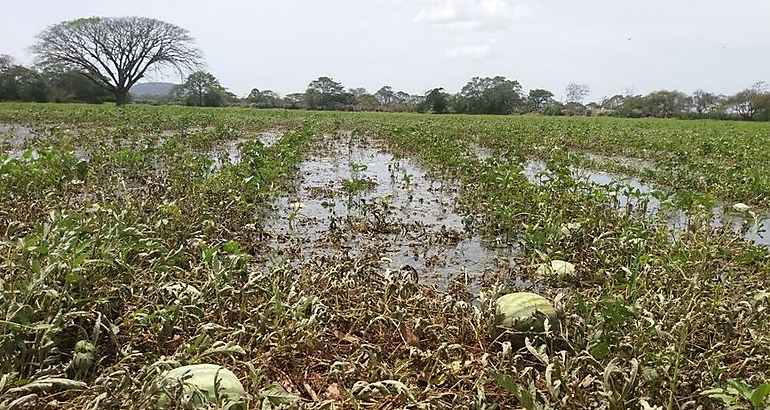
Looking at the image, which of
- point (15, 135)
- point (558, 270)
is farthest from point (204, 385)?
point (15, 135)

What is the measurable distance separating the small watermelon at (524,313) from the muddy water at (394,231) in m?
0.84

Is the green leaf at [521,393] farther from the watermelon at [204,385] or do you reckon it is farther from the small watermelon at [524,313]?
the watermelon at [204,385]

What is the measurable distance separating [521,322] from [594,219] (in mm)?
3074

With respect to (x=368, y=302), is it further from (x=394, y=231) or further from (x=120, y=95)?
(x=120, y=95)

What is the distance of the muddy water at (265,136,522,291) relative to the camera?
17.0ft

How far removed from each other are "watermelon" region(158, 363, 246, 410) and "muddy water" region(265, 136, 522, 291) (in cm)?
189

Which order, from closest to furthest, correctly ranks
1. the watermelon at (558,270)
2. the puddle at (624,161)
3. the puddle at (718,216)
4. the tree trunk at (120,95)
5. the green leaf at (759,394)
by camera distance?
the green leaf at (759,394) < the watermelon at (558,270) < the puddle at (718,216) < the puddle at (624,161) < the tree trunk at (120,95)

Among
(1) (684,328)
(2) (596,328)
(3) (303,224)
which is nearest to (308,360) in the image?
(2) (596,328)

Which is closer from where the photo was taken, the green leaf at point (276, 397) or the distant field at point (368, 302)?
the green leaf at point (276, 397)

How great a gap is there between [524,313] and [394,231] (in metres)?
2.84

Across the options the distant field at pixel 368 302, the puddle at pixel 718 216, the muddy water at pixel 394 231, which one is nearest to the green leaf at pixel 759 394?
the distant field at pixel 368 302

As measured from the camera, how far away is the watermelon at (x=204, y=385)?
2.39 meters

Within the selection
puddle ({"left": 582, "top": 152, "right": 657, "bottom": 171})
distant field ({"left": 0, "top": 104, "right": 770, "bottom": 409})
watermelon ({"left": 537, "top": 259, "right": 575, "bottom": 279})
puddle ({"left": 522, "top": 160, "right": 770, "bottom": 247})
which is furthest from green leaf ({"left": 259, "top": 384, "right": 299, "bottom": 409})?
puddle ({"left": 582, "top": 152, "right": 657, "bottom": 171})

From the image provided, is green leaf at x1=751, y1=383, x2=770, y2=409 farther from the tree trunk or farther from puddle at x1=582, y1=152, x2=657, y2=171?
the tree trunk
